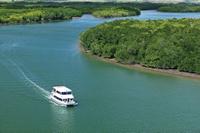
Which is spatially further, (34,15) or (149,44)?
(34,15)

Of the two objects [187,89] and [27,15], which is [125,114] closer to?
[187,89]

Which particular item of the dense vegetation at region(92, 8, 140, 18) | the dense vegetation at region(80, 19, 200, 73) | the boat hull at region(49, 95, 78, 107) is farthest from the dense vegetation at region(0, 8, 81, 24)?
the boat hull at region(49, 95, 78, 107)

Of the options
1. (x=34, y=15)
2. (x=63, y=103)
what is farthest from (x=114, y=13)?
(x=63, y=103)

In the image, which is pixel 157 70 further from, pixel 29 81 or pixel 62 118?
pixel 62 118

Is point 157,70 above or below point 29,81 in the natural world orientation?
below

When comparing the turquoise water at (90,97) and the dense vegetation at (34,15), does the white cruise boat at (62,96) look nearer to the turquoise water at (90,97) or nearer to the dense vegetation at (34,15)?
the turquoise water at (90,97)

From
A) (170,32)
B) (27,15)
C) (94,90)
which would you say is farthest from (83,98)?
(27,15)

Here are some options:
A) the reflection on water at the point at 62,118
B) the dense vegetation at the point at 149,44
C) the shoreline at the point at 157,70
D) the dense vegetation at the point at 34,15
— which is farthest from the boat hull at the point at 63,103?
the dense vegetation at the point at 34,15
